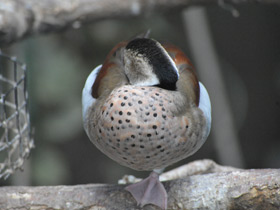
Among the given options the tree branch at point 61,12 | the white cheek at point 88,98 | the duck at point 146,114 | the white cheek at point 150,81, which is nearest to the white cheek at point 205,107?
the duck at point 146,114

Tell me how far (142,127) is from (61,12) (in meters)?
1.31

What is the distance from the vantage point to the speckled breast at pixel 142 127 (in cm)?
146

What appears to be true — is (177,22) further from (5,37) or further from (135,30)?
(5,37)

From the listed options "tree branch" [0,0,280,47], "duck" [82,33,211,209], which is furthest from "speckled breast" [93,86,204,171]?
"tree branch" [0,0,280,47]

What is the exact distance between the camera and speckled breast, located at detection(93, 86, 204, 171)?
146cm

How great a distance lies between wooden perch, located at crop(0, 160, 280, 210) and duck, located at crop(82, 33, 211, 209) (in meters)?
0.14

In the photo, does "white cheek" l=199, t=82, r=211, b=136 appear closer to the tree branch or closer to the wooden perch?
the wooden perch

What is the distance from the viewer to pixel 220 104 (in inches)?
142

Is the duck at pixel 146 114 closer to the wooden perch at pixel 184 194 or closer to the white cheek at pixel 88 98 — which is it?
the white cheek at pixel 88 98

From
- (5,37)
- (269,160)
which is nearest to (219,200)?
(5,37)

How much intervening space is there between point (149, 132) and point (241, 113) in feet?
9.16

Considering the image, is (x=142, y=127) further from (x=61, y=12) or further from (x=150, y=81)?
(x=61, y=12)

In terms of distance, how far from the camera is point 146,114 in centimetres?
147

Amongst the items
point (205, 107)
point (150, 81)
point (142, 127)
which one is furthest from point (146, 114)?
point (205, 107)
